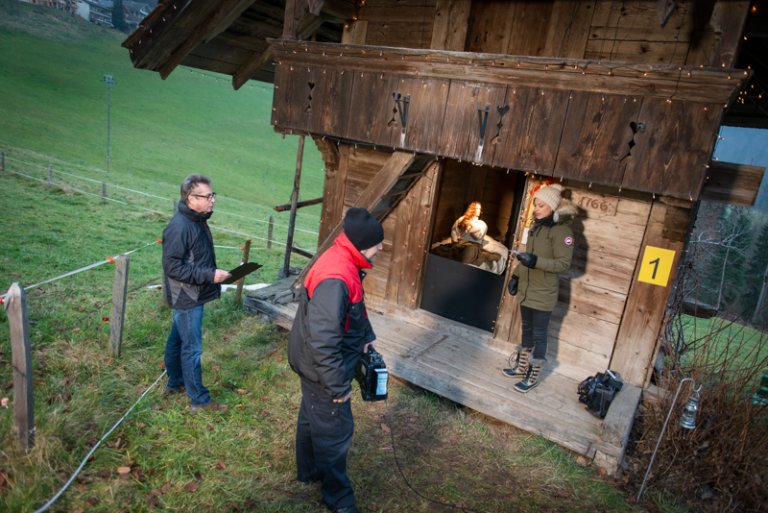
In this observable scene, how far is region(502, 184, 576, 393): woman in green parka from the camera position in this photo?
5.10 m

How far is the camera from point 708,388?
4.81 meters

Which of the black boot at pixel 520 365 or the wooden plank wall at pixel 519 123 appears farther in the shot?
the black boot at pixel 520 365

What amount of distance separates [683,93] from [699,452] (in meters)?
3.38

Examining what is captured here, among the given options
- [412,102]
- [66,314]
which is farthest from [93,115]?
[412,102]

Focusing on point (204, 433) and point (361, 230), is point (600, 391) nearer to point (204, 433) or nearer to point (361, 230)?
point (361, 230)

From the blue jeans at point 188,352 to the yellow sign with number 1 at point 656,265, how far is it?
185 inches

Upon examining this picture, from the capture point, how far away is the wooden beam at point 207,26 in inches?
274

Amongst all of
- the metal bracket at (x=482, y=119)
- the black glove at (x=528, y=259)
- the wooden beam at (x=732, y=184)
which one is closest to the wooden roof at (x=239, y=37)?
the wooden beam at (x=732, y=184)

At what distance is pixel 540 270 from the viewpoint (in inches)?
208

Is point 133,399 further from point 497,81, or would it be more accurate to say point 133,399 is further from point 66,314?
point 497,81

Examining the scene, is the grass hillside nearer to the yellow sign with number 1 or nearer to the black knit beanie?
the yellow sign with number 1

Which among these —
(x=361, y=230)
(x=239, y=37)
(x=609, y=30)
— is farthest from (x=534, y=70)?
(x=239, y=37)

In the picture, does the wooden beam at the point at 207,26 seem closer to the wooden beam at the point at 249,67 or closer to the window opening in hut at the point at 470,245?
the wooden beam at the point at 249,67

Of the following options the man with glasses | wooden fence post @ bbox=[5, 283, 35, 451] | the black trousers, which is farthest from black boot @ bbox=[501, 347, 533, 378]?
wooden fence post @ bbox=[5, 283, 35, 451]
